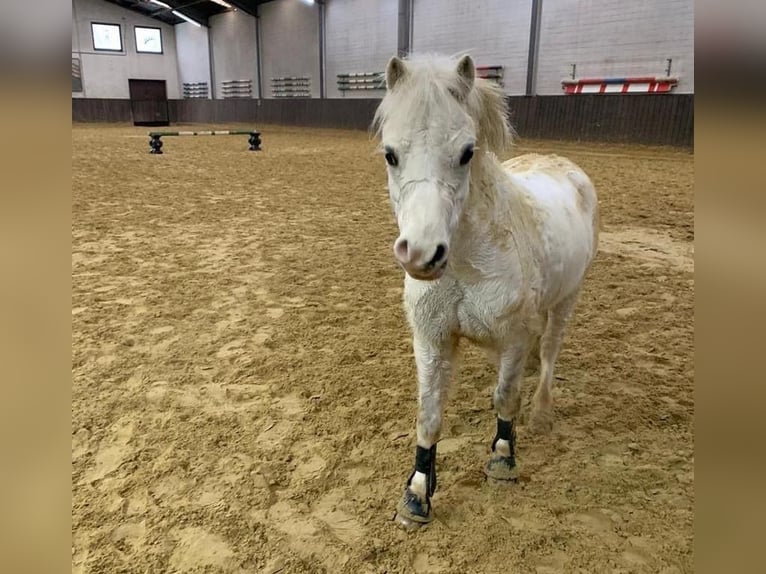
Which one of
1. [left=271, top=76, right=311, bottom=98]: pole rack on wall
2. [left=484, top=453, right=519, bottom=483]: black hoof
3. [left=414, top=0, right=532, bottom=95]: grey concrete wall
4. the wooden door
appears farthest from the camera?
the wooden door

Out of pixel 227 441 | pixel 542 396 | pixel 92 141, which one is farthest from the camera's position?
pixel 92 141

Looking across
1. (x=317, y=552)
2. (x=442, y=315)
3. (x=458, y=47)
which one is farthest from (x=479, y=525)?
(x=458, y=47)

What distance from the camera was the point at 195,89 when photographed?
28.5 meters

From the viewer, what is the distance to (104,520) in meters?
1.97

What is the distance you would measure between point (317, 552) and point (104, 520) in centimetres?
83

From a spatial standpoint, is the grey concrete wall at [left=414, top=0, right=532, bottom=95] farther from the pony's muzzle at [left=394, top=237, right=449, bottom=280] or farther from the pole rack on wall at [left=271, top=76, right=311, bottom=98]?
the pony's muzzle at [left=394, top=237, right=449, bottom=280]

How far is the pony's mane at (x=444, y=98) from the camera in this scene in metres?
1.60

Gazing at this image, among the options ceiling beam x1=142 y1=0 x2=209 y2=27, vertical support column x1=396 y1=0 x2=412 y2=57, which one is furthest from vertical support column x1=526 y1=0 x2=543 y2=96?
ceiling beam x1=142 y1=0 x2=209 y2=27

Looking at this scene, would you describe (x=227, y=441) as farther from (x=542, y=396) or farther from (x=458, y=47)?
(x=458, y=47)

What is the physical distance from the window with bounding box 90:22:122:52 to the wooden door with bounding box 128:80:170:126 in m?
1.75

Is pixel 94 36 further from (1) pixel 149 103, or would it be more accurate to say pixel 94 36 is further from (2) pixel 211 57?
(2) pixel 211 57

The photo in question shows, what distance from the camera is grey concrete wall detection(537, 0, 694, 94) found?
1141cm

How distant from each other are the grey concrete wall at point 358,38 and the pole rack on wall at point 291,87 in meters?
1.58

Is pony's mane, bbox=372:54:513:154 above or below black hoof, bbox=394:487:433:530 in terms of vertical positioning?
above
